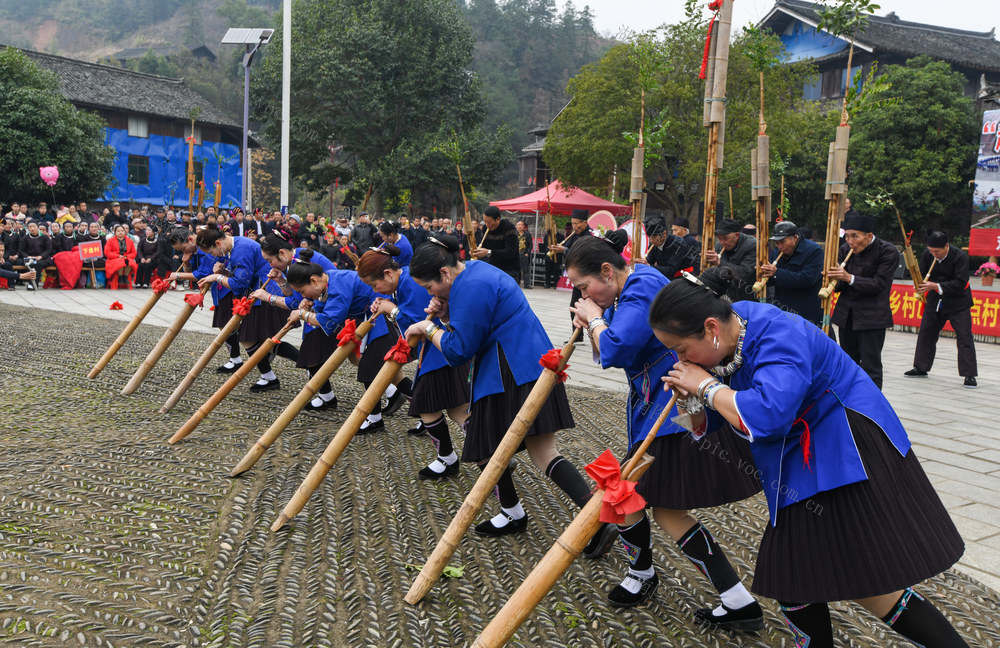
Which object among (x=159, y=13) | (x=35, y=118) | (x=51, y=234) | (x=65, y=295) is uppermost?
(x=159, y=13)

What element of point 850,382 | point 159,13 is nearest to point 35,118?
point 850,382

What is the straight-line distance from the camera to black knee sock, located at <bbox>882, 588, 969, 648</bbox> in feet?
7.27

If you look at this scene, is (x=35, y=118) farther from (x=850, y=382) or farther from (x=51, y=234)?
(x=850, y=382)

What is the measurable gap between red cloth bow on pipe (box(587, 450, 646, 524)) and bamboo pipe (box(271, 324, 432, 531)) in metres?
1.75

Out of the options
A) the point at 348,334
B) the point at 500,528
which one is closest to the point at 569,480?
the point at 500,528

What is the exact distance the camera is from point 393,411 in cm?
657

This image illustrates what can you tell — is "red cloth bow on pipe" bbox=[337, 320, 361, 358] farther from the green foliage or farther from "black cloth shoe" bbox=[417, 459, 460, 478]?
the green foliage

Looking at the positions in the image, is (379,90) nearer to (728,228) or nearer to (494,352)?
(728,228)

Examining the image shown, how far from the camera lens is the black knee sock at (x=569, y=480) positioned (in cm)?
356

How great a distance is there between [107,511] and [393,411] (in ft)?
9.23

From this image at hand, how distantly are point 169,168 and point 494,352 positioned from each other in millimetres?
38185

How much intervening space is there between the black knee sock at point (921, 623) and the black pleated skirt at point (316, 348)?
456 cm

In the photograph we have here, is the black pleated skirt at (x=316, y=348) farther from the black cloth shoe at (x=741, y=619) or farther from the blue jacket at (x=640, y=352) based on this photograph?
the black cloth shoe at (x=741, y=619)

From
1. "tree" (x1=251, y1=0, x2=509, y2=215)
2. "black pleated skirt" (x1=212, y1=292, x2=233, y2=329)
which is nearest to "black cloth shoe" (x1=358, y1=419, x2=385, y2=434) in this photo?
"black pleated skirt" (x1=212, y1=292, x2=233, y2=329)
